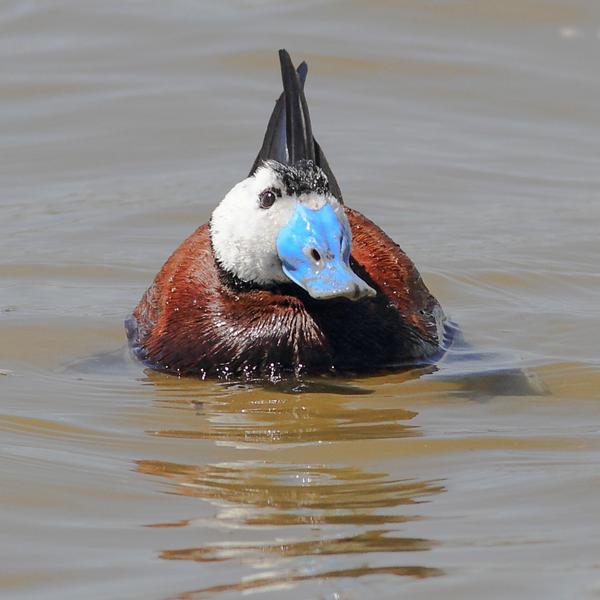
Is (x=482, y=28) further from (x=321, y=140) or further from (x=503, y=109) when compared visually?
(x=321, y=140)

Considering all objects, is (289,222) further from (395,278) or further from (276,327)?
(395,278)

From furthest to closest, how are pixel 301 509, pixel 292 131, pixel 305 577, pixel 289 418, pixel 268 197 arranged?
pixel 292 131, pixel 268 197, pixel 289 418, pixel 301 509, pixel 305 577

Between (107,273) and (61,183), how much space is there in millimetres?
1872

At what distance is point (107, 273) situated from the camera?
937 centimetres

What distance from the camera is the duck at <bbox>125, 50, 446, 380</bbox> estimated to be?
23.2ft

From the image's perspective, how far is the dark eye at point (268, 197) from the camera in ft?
23.6

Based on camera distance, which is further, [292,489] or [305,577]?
[292,489]

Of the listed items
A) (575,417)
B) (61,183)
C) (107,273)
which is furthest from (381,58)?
(575,417)

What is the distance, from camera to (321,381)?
283 inches

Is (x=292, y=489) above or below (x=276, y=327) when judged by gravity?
below

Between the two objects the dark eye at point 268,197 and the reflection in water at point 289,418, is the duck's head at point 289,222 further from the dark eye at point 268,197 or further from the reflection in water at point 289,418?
the reflection in water at point 289,418

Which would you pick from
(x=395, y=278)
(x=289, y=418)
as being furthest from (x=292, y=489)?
(x=395, y=278)

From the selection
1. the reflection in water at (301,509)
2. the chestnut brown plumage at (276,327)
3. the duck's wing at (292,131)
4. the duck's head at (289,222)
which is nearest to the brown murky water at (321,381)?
the reflection in water at (301,509)

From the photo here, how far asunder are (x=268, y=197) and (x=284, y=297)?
46cm
